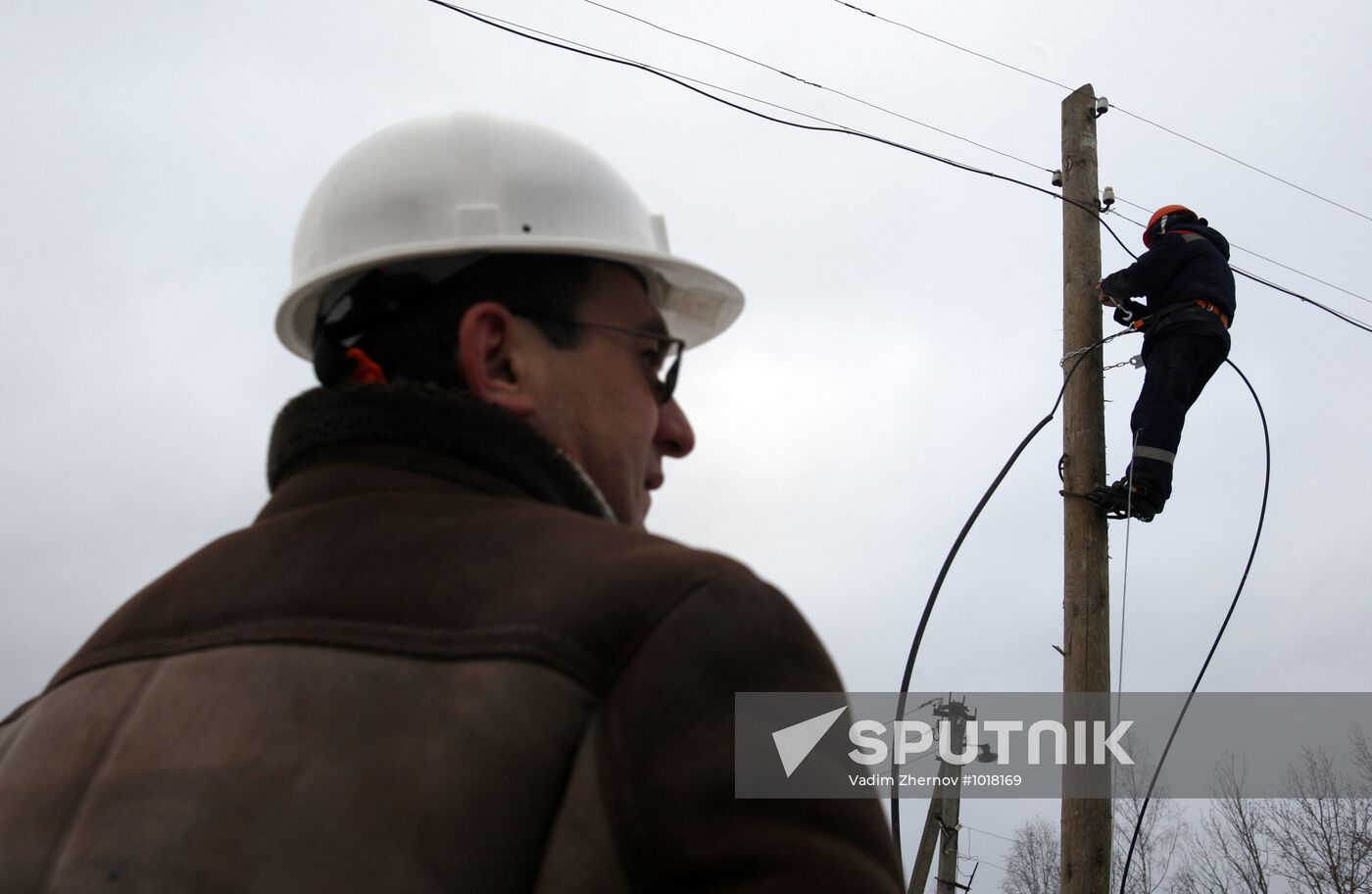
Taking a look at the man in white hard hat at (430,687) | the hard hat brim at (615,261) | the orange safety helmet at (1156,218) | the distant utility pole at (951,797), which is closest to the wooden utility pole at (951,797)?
the distant utility pole at (951,797)

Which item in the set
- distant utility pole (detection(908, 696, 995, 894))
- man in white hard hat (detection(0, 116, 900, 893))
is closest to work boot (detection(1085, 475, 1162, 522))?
man in white hard hat (detection(0, 116, 900, 893))

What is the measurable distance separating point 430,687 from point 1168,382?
5.50 meters

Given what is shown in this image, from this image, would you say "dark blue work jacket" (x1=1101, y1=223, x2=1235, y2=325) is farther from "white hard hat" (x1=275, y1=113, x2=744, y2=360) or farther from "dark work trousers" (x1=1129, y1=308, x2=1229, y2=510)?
"white hard hat" (x1=275, y1=113, x2=744, y2=360)

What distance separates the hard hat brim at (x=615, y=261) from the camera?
5.53 feet

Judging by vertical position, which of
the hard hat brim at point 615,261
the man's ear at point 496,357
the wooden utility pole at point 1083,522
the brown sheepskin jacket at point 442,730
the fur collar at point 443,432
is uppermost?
the wooden utility pole at point 1083,522

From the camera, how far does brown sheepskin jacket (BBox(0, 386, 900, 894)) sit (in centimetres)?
104

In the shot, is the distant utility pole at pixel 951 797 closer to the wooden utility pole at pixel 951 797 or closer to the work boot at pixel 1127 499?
the wooden utility pole at pixel 951 797

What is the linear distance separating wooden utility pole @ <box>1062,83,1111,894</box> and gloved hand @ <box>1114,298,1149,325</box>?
244 millimetres

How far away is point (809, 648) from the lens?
3.79 feet

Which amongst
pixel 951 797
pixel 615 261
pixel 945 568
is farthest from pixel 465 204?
pixel 951 797

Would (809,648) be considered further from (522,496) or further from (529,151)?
(529,151)

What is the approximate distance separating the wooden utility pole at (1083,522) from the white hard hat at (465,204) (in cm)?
413

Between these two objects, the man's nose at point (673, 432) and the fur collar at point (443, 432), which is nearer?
the fur collar at point (443, 432)

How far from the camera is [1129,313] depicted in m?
6.23
